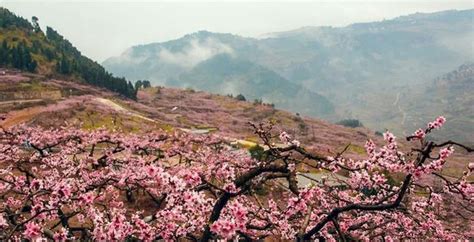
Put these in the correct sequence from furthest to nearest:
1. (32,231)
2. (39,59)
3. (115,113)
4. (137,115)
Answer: (39,59)
(137,115)
(115,113)
(32,231)

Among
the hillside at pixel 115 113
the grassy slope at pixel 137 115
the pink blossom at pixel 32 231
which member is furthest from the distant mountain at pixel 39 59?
the pink blossom at pixel 32 231

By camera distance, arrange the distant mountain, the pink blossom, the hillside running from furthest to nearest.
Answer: the distant mountain, the hillside, the pink blossom

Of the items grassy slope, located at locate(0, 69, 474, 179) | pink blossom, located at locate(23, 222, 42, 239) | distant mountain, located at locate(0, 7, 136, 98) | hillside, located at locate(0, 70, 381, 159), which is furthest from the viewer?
distant mountain, located at locate(0, 7, 136, 98)

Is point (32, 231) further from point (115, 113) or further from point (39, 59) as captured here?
point (39, 59)

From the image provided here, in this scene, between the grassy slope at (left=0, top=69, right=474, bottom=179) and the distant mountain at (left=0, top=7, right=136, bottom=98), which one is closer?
the grassy slope at (left=0, top=69, right=474, bottom=179)

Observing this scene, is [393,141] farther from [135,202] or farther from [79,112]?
[79,112]

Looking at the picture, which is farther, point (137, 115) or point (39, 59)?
point (39, 59)

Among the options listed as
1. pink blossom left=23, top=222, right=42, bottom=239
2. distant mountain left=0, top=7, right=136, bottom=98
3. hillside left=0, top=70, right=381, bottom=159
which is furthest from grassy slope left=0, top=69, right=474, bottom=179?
distant mountain left=0, top=7, right=136, bottom=98

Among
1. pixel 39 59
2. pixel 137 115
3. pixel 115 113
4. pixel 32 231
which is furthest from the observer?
pixel 39 59

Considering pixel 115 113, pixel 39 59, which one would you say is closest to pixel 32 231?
pixel 115 113

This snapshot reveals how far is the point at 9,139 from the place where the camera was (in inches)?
1281

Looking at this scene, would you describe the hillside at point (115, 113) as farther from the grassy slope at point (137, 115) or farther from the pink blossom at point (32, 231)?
the pink blossom at point (32, 231)

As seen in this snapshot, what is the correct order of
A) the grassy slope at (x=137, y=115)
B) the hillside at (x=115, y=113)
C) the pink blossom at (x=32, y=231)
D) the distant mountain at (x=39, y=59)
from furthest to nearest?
the distant mountain at (x=39, y=59)
the hillside at (x=115, y=113)
the grassy slope at (x=137, y=115)
the pink blossom at (x=32, y=231)

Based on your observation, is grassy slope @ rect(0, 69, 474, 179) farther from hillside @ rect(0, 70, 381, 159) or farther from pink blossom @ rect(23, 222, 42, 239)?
pink blossom @ rect(23, 222, 42, 239)
